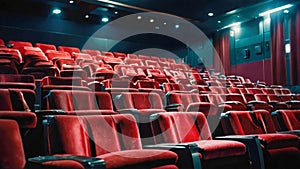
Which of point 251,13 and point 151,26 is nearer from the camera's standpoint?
point 251,13

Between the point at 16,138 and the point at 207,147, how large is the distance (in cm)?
39

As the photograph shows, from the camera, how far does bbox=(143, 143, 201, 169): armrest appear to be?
66 centimetres

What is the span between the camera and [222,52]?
12.2 ft

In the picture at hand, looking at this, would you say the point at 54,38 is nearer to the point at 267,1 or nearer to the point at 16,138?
the point at 267,1

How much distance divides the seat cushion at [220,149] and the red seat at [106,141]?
0.30ft

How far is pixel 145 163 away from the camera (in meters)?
0.59

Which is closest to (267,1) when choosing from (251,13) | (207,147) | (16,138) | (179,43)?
(251,13)

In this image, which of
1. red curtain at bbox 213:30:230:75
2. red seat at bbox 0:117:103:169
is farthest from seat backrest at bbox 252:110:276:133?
red curtain at bbox 213:30:230:75

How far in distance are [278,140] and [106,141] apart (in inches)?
19.2

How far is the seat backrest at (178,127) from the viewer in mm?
799

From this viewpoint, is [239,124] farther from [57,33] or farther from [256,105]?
[57,33]

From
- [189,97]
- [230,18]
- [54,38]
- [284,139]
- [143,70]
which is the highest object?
[230,18]

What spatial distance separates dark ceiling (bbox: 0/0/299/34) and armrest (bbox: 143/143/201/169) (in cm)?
232

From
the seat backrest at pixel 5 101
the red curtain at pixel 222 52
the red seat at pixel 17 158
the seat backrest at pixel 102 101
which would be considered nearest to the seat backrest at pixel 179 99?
the seat backrest at pixel 102 101
